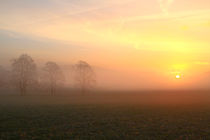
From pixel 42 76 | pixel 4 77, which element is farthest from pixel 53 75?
pixel 4 77

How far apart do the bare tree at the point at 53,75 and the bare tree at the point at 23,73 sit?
616 cm

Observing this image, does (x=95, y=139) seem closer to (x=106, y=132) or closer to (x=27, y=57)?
(x=106, y=132)

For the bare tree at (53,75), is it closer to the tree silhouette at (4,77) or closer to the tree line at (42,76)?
the tree line at (42,76)

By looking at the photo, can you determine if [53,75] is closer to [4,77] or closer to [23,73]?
[23,73]

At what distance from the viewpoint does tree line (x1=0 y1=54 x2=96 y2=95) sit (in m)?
62.4

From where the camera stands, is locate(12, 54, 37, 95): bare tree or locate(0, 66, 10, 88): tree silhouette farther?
locate(0, 66, 10, 88): tree silhouette

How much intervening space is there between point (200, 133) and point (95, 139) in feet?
27.7

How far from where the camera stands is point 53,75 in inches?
2729

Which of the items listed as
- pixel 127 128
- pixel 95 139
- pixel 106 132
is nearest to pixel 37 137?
pixel 95 139

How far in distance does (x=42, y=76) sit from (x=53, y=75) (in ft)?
13.4

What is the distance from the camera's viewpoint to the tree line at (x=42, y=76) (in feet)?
205

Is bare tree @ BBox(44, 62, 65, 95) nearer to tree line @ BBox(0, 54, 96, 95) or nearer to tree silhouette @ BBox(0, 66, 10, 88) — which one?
tree line @ BBox(0, 54, 96, 95)

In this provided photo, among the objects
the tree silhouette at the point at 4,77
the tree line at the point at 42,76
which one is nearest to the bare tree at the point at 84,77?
the tree line at the point at 42,76

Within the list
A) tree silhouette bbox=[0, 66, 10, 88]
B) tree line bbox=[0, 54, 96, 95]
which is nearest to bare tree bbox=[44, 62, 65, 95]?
tree line bbox=[0, 54, 96, 95]
